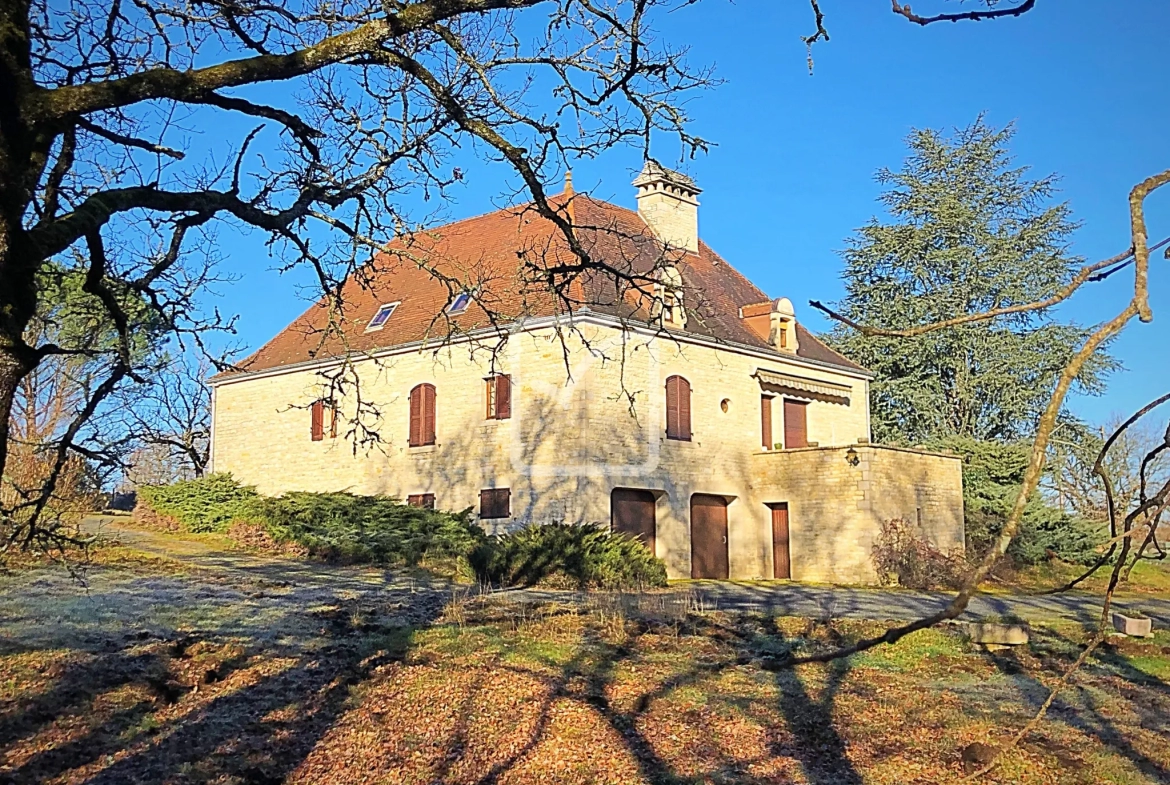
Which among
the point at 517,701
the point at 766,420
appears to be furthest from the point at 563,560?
the point at 766,420

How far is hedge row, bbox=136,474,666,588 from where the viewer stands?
1830 cm

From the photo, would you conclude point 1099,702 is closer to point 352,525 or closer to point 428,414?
point 352,525

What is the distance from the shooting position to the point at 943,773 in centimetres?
798

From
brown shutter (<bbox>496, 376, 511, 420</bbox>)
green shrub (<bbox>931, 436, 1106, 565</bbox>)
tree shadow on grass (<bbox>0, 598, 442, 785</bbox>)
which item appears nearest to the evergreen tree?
green shrub (<bbox>931, 436, 1106, 565</bbox>)

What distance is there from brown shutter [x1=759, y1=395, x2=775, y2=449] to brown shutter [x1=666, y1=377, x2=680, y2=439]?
3.22m

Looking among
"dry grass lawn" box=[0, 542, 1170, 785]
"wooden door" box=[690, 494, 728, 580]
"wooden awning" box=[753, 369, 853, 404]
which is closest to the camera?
"dry grass lawn" box=[0, 542, 1170, 785]

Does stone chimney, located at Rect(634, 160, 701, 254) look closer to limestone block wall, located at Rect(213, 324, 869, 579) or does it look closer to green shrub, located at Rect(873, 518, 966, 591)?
limestone block wall, located at Rect(213, 324, 869, 579)

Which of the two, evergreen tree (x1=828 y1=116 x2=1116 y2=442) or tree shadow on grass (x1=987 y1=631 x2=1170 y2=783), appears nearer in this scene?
tree shadow on grass (x1=987 y1=631 x2=1170 y2=783)

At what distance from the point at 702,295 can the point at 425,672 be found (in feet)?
62.2

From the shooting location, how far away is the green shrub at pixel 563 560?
18.2 m

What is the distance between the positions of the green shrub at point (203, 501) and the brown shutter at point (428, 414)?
4.24 m

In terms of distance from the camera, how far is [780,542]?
87.1 feet

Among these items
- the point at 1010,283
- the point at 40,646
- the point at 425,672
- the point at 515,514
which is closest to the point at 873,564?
the point at 515,514

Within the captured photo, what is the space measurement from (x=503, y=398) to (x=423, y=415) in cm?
277
